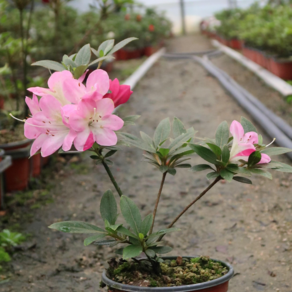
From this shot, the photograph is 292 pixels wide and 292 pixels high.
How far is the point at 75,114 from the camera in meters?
1.14

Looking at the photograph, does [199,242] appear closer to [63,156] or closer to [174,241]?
[174,241]

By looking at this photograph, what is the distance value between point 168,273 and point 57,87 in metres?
0.73

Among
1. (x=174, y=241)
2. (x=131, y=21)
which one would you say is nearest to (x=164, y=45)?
(x=131, y=21)

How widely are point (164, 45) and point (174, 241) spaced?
10882 millimetres

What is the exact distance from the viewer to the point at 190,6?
1742 centimetres

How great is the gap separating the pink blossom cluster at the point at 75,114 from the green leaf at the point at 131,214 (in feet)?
0.80

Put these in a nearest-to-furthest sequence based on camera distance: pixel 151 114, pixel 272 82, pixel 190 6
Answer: pixel 151 114, pixel 272 82, pixel 190 6

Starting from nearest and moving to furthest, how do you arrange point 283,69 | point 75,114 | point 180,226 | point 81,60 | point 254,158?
point 75,114 → point 254,158 → point 81,60 → point 180,226 → point 283,69

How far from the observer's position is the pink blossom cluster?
116 cm

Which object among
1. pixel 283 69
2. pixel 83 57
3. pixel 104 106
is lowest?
pixel 283 69

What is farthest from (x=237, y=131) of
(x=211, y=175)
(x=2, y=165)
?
(x=2, y=165)

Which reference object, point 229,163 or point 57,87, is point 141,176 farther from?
point 57,87

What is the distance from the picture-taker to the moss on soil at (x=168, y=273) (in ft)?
4.75

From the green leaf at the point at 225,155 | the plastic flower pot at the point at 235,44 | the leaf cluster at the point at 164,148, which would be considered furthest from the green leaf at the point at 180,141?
the plastic flower pot at the point at 235,44
